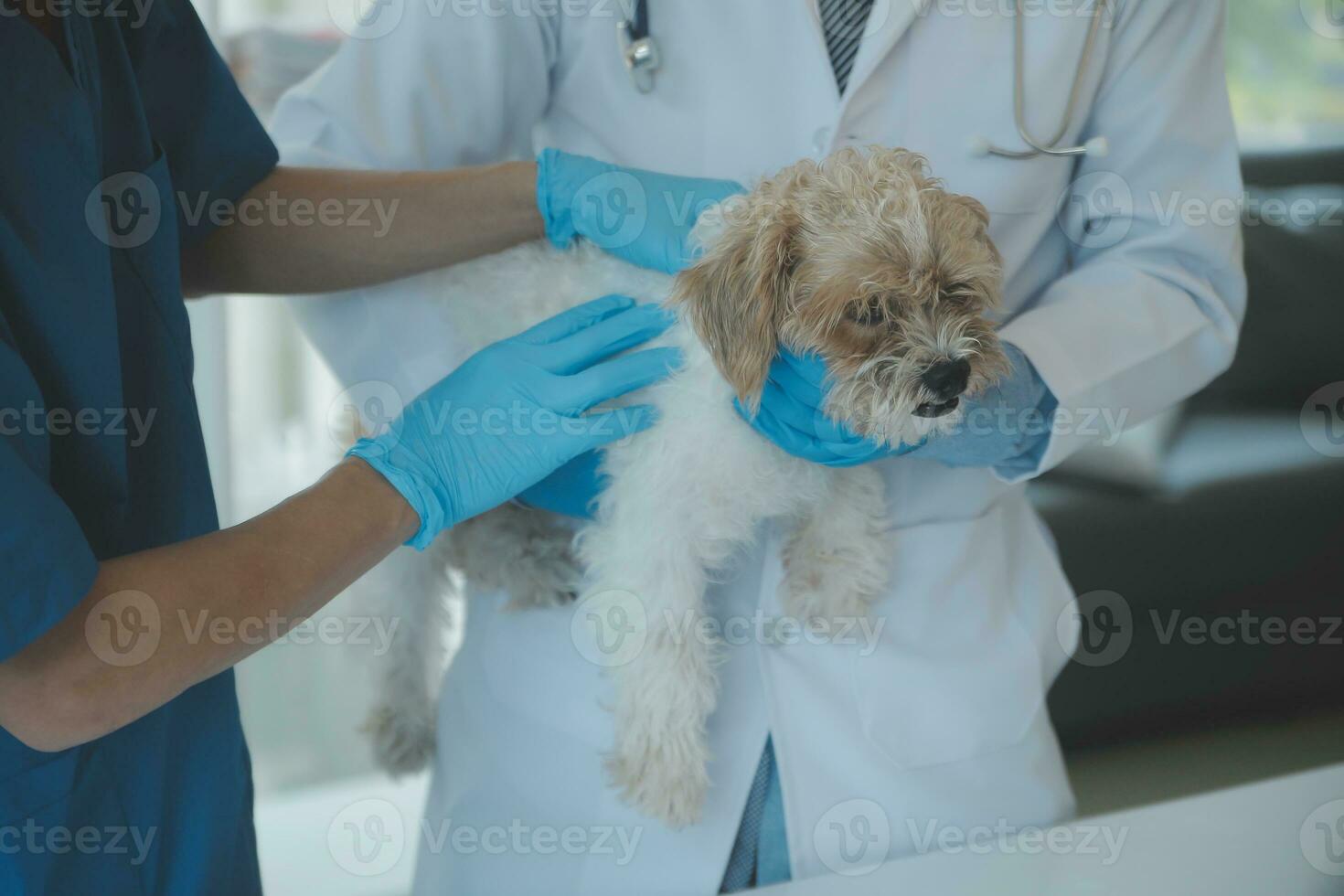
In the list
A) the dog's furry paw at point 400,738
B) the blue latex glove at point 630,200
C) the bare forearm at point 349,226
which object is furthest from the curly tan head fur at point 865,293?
the dog's furry paw at point 400,738

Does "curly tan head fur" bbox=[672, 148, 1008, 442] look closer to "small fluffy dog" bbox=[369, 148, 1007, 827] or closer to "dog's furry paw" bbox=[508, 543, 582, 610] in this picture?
"small fluffy dog" bbox=[369, 148, 1007, 827]

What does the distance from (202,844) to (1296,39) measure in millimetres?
4961

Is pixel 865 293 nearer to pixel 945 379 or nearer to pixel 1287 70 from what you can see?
pixel 945 379

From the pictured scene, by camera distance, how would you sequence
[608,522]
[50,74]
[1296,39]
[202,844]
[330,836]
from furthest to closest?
[1296,39]
[330,836]
[608,522]
[202,844]
[50,74]

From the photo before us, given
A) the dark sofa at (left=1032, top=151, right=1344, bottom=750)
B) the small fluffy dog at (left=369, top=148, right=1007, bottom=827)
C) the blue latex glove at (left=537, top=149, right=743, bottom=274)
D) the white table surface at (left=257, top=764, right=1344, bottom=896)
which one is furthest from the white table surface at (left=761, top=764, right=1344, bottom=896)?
the dark sofa at (left=1032, top=151, right=1344, bottom=750)

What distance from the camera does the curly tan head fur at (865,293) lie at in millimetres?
1215

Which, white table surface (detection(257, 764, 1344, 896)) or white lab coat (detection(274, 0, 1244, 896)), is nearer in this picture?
white table surface (detection(257, 764, 1344, 896))

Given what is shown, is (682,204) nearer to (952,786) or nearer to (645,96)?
(645,96)

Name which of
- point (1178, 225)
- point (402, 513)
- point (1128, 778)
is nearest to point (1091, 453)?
point (1128, 778)

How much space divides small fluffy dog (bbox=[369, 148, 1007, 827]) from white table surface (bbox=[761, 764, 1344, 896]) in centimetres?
32

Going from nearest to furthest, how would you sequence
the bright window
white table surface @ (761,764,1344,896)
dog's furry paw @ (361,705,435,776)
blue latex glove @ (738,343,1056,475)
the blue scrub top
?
1. the blue scrub top
2. white table surface @ (761,764,1344,896)
3. blue latex glove @ (738,343,1056,475)
4. dog's furry paw @ (361,705,435,776)
5. the bright window

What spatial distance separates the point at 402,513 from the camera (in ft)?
3.89

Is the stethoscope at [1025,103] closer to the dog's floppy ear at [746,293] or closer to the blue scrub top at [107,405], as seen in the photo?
the dog's floppy ear at [746,293]

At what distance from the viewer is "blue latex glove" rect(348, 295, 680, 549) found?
1.26 m
